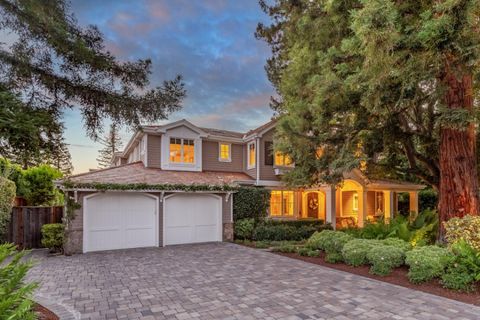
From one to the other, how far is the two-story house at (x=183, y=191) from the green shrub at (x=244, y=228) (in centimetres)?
33

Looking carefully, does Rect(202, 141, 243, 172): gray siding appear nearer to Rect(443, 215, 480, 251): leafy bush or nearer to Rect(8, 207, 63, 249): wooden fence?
Rect(8, 207, 63, 249): wooden fence

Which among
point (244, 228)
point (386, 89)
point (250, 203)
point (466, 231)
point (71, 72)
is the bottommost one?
point (244, 228)

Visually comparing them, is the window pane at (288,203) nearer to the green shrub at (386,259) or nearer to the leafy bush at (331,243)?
the leafy bush at (331,243)

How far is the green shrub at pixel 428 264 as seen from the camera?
→ 712 centimetres

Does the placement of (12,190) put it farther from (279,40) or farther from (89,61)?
(279,40)

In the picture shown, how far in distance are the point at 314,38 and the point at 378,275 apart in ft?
27.0

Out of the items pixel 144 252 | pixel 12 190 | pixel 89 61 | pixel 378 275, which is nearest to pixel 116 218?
pixel 144 252

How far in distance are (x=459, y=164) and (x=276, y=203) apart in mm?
10294

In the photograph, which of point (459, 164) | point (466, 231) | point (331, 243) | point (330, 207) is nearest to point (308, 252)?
point (331, 243)

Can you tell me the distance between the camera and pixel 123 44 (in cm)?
788

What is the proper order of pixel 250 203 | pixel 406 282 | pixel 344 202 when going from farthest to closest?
1. pixel 344 202
2. pixel 250 203
3. pixel 406 282

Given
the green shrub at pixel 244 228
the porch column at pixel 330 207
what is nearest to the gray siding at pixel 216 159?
the green shrub at pixel 244 228

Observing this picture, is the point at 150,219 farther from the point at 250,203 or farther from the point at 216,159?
the point at 216,159

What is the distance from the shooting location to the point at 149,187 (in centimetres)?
1293
